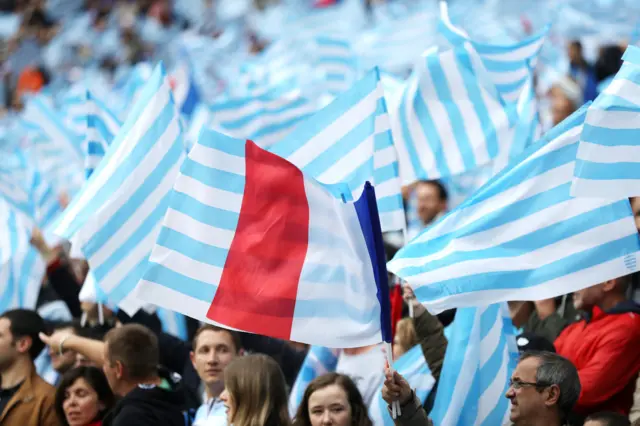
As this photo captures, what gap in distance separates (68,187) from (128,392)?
6897 mm

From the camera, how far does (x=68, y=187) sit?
12.8m

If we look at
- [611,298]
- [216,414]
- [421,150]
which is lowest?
[216,414]

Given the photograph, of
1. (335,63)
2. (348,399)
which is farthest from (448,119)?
(335,63)

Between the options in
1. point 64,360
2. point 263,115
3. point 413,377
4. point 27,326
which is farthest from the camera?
point 263,115

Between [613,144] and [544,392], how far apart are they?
1.06m

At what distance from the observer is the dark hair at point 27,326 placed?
723 centimetres

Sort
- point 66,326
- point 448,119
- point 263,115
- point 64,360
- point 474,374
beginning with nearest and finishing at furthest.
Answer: point 474,374 < point 64,360 < point 66,326 < point 448,119 < point 263,115

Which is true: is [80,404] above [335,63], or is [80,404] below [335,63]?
below

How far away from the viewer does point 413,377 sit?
20.2 ft

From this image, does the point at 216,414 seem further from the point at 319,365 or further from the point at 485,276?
the point at 485,276

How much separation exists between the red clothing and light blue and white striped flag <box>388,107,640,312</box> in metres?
0.77

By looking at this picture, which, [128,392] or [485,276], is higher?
[485,276]

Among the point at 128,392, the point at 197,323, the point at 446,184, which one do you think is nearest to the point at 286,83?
the point at 446,184

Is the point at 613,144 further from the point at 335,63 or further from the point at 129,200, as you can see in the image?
the point at 335,63
